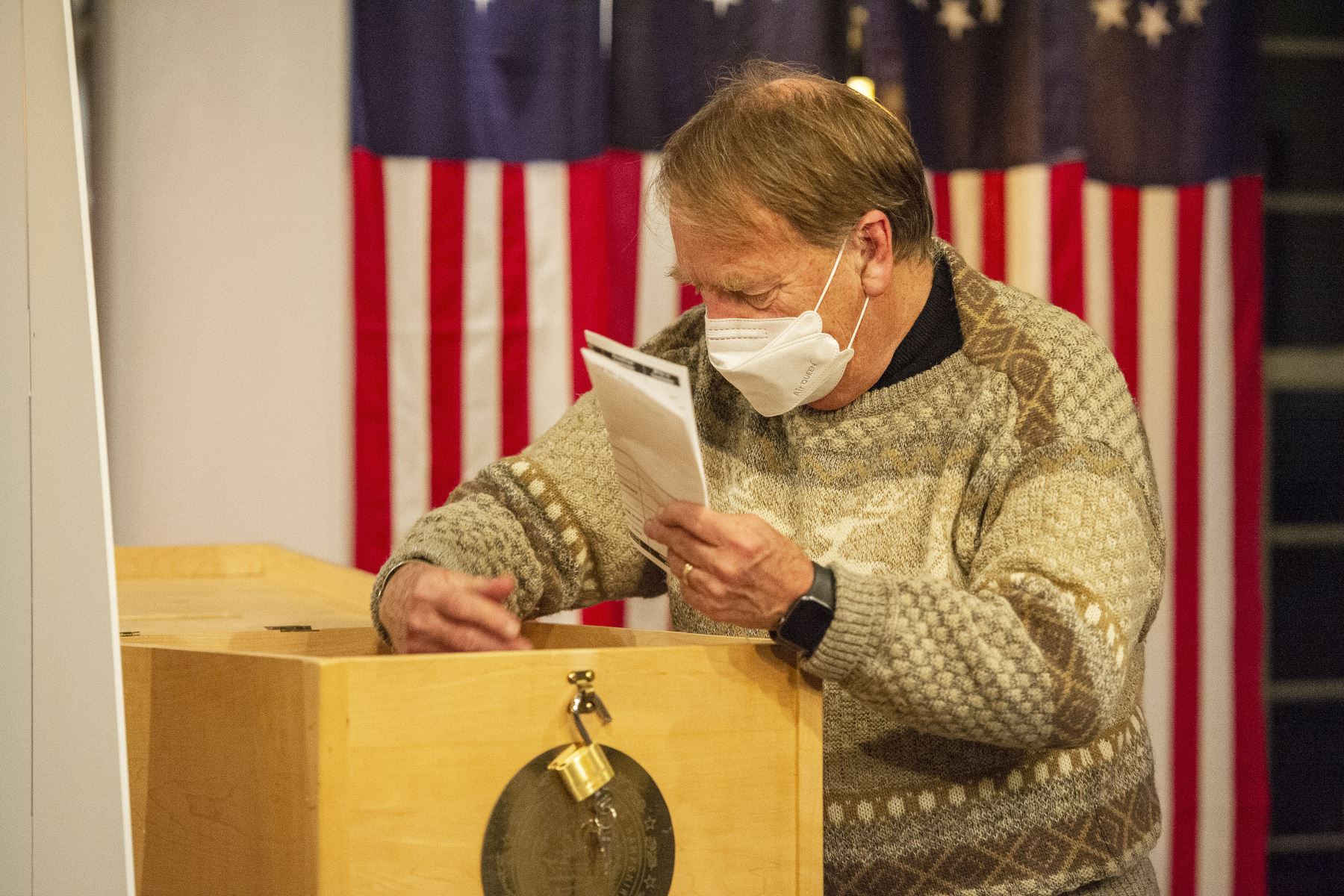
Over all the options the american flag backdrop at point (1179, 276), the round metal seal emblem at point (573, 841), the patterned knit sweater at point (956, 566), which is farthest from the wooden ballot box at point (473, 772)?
the american flag backdrop at point (1179, 276)

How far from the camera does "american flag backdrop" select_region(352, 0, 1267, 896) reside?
3117 millimetres

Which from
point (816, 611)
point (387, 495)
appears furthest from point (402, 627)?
point (387, 495)

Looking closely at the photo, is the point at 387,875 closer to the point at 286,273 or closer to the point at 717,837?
the point at 717,837

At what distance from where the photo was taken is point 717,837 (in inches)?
43.6

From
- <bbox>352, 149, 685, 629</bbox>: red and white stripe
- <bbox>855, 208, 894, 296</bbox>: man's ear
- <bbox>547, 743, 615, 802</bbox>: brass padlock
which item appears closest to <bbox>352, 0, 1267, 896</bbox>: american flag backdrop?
<bbox>352, 149, 685, 629</bbox>: red and white stripe

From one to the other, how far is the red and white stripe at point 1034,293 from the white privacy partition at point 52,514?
2.13 meters

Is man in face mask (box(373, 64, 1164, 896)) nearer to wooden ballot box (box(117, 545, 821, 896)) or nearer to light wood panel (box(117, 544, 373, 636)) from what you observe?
wooden ballot box (box(117, 545, 821, 896))

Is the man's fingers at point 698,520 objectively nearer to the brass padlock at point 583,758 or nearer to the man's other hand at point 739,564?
the man's other hand at point 739,564

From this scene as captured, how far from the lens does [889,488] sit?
5.02 ft

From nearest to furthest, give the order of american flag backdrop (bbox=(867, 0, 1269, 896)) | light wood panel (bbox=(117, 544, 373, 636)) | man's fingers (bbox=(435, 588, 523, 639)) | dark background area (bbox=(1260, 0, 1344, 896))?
man's fingers (bbox=(435, 588, 523, 639))
light wood panel (bbox=(117, 544, 373, 636))
american flag backdrop (bbox=(867, 0, 1269, 896))
dark background area (bbox=(1260, 0, 1344, 896))

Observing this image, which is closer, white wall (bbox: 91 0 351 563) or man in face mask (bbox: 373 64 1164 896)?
man in face mask (bbox: 373 64 1164 896)

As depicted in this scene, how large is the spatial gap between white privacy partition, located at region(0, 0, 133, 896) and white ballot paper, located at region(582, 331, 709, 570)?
38 cm

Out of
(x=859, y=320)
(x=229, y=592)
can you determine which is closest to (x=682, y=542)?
(x=859, y=320)

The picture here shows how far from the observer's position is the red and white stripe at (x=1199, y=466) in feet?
10.8
